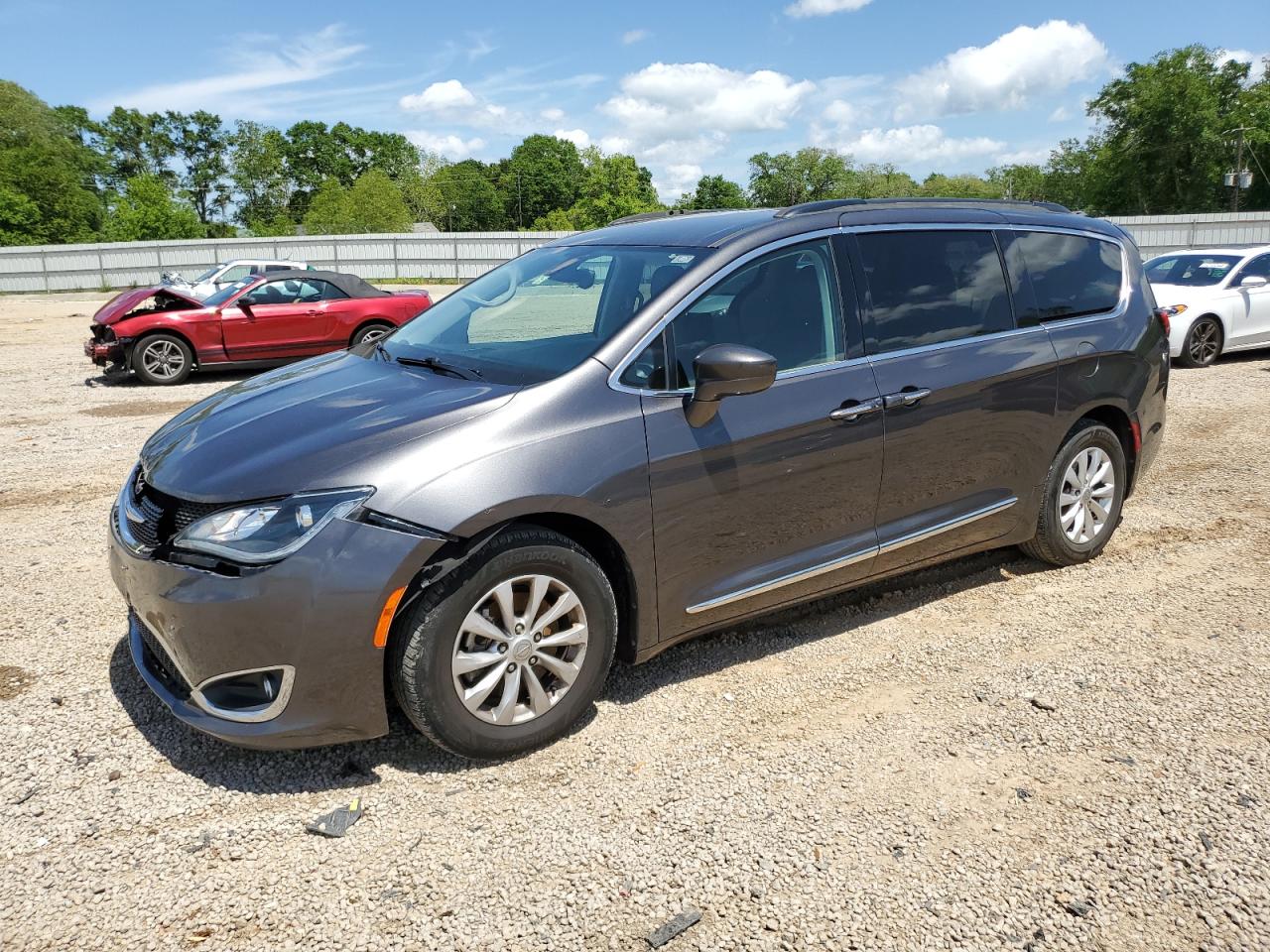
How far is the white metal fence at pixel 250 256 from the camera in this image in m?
35.4

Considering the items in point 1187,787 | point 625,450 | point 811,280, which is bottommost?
point 1187,787

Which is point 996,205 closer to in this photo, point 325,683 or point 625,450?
point 625,450

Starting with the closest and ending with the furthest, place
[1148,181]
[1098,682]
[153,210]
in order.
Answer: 1. [1098,682]
2. [153,210]
3. [1148,181]

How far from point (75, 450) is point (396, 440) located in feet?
21.7

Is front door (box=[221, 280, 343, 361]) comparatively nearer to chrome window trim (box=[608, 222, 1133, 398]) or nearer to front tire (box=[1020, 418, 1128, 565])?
chrome window trim (box=[608, 222, 1133, 398])

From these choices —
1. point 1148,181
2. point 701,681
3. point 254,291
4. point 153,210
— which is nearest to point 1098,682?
point 701,681

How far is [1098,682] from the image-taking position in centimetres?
391

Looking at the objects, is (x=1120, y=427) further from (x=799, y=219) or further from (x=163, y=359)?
(x=163, y=359)

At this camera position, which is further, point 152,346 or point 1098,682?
point 152,346

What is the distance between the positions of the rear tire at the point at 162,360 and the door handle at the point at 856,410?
1135 centimetres

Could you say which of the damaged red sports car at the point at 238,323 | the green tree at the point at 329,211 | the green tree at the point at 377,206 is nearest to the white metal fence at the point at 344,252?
the damaged red sports car at the point at 238,323

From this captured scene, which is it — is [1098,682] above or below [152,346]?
below

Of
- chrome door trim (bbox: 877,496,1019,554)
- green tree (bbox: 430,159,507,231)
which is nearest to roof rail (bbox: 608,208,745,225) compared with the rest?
chrome door trim (bbox: 877,496,1019,554)

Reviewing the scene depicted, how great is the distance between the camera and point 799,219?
4012mm
